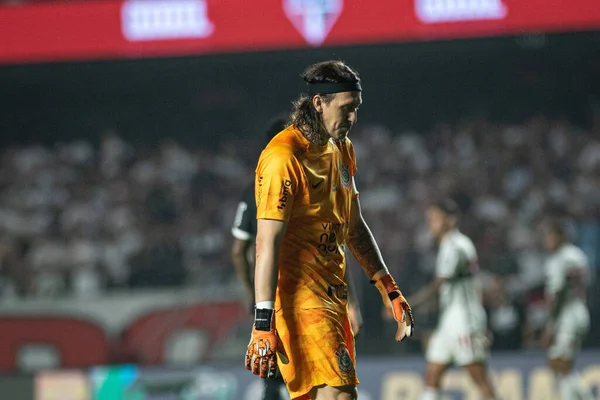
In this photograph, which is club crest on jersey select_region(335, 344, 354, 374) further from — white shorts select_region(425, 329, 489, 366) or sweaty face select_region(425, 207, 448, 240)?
sweaty face select_region(425, 207, 448, 240)

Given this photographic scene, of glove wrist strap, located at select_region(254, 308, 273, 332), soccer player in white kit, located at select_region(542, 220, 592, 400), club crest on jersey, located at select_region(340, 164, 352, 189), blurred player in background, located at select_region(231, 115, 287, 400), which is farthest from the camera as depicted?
soccer player in white kit, located at select_region(542, 220, 592, 400)

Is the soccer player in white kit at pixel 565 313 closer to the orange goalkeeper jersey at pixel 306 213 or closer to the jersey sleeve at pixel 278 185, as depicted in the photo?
the orange goalkeeper jersey at pixel 306 213

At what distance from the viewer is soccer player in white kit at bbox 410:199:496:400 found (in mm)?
9523

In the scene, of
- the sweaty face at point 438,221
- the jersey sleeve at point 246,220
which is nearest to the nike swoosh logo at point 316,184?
the jersey sleeve at point 246,220

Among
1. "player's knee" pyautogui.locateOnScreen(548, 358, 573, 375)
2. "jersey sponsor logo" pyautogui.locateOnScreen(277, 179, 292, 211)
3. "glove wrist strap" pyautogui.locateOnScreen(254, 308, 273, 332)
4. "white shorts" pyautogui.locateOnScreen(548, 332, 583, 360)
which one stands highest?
"jersey sponsor logo" pyautogui.locateOnScreen(277, 179, 292, 211)

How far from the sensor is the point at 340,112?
15.1 feet

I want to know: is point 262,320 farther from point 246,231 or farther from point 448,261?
point 448,261

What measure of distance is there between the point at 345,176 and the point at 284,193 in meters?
0.54

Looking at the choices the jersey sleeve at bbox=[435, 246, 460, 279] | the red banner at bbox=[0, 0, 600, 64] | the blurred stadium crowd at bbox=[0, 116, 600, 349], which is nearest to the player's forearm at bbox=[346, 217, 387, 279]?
the jersey sleeve at bbox=[435, 246, 460, 279]

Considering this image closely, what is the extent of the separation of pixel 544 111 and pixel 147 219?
6.81m

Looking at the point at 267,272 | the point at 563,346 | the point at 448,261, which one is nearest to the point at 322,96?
the point at 267,272

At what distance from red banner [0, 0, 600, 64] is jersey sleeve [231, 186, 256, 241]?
5855mm

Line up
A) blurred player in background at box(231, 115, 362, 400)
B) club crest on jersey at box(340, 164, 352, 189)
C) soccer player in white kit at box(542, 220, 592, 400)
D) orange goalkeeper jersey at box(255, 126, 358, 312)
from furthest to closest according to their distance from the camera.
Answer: soccer player in white kit at box(542, 220, 592, 400), blurred player in background at box(231, 115, 362, 400), club crest on jersey at box(340, 164, 352, 189), orange goalkeeper jersey at box(255, 126, 358, 312)

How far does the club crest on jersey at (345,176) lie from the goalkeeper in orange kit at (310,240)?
0.02 m
